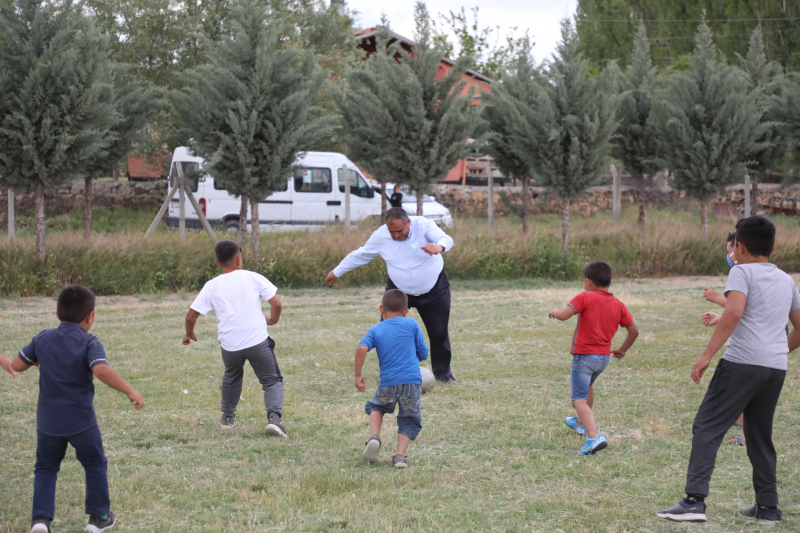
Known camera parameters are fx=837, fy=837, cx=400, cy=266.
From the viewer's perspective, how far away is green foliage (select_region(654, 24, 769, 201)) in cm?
1928

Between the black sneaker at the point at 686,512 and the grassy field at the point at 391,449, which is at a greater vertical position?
the black sneaker at the point at 686,512

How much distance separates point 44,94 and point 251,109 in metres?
3.71

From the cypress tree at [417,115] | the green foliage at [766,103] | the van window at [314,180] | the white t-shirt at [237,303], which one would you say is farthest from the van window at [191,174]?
the green foliage at [766,103]

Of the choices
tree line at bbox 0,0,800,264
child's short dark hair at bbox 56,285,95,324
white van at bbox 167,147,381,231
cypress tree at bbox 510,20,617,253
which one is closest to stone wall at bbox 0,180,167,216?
white van at bbox 167,147,381,231

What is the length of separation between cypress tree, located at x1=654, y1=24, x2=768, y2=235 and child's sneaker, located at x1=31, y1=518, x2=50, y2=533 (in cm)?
1741

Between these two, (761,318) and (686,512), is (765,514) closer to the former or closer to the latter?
(686,512)

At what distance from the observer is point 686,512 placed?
4477 millimetres

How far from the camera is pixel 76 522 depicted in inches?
178

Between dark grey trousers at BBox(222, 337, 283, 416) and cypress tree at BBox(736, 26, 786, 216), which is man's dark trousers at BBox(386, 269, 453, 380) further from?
cypress tree at BBox(736, 26, 786, 216)

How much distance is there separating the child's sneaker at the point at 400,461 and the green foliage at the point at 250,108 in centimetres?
1096

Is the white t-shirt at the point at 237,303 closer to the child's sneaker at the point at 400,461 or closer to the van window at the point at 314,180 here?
the child's sneaker at the point at 400,461

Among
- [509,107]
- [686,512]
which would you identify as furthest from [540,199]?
[686,512]

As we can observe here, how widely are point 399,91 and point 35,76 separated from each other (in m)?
7.34

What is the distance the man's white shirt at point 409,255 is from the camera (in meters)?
7.61
